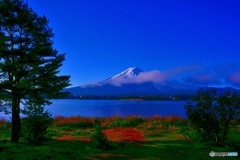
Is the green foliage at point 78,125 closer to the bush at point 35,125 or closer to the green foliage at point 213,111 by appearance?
the bush at point 35,125

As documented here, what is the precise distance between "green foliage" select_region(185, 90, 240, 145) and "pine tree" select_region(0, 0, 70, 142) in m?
10.6

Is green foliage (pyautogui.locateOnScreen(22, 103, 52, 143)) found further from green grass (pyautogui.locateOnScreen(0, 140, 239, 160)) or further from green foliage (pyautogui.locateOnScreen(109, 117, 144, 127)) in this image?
green foliage (pyautogui.locateOnScreen(109, 117, 144, 127))

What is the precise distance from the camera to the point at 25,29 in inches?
945

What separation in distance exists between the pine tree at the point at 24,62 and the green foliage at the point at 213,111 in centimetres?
1058

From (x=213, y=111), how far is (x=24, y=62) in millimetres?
14739

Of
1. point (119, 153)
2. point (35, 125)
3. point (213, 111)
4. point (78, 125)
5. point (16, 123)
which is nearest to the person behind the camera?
point (119, 153)

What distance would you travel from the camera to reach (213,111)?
21516 mm

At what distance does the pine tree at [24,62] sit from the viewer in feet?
75.9

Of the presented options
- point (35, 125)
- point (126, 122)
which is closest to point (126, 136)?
point (35, 125)

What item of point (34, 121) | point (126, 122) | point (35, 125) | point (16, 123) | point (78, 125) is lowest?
point (78, 125)

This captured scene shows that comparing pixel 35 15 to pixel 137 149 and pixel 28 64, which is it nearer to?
pixel 28 64

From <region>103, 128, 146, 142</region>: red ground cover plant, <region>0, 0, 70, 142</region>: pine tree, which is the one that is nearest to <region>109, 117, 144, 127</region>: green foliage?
<region>103, 128, 146, 142</region>: red ground cover plant


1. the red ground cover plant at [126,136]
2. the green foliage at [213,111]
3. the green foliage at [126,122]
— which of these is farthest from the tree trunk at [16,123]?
the green foliage at [126,122]

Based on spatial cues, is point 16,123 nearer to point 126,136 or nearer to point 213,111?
point 126,136
